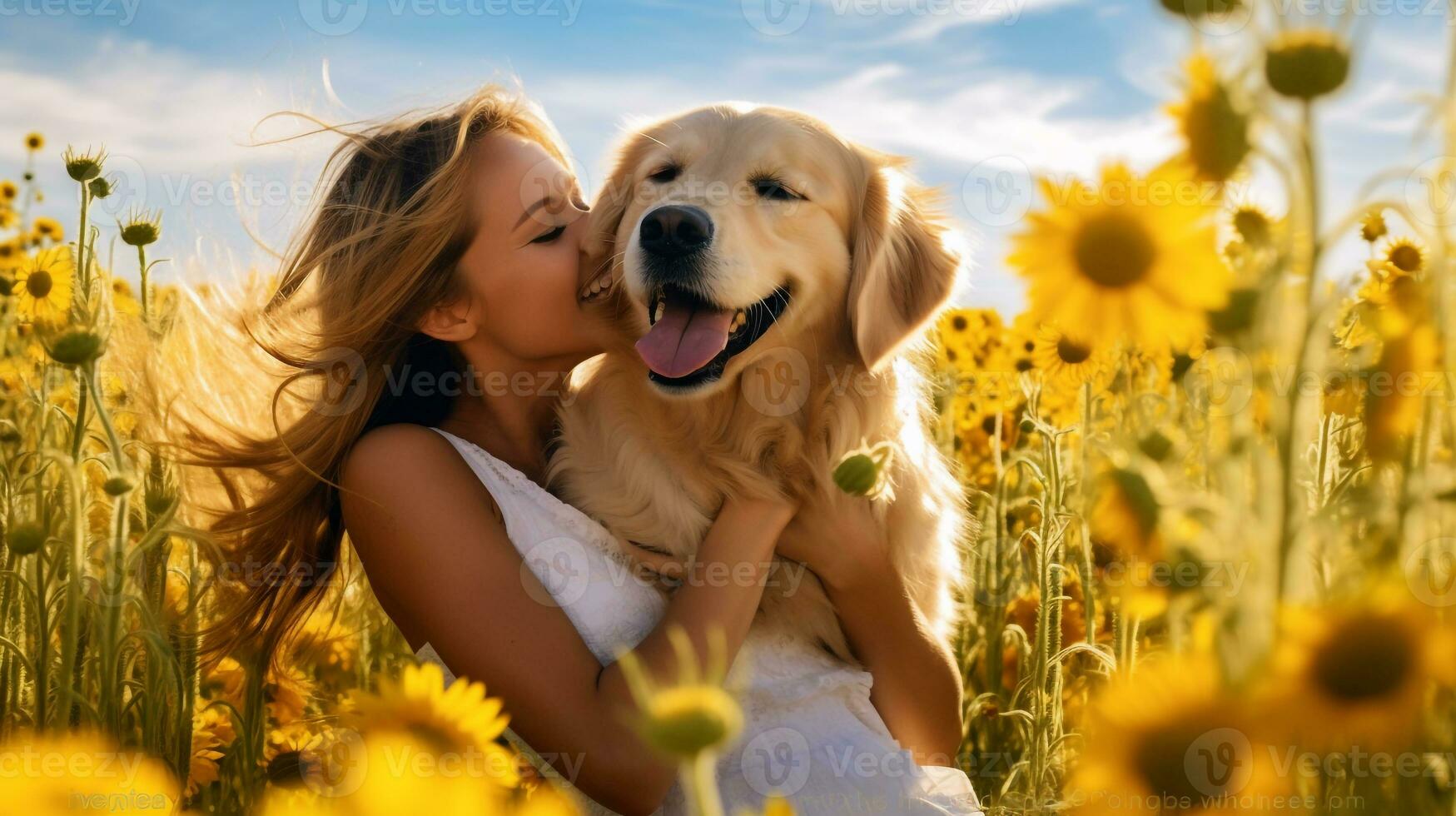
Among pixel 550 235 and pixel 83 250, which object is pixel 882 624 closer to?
pixel 550 235

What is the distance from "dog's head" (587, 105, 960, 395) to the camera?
239 centimetres

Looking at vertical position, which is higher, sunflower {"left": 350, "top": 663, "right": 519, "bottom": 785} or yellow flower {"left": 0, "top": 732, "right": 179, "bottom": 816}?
yellow flower {"left": 0, "top": 732, "right": 179, "bottom": 816}

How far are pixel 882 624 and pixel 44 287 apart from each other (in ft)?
8.74

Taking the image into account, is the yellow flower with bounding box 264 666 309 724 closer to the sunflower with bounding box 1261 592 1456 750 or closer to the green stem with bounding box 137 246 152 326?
the green stem with bounding box 137 246 152 326

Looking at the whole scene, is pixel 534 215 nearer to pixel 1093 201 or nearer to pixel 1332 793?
pixel 1093 201

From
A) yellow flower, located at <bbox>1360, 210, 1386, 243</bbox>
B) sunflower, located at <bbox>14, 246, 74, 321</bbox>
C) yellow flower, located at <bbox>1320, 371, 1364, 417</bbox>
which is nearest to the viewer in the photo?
yellow flower, located at <bbox>1320, 371, 1364, 417</bbox>

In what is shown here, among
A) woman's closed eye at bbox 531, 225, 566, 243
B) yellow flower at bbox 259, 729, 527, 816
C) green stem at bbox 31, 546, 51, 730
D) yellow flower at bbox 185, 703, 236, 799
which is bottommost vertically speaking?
yellow flower at bbox 185, 703, 236, 799

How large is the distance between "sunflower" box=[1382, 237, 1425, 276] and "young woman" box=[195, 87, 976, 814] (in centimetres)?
113

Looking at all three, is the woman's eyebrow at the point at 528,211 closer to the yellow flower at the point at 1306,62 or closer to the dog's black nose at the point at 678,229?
the dog's black nose at the point at 678,229

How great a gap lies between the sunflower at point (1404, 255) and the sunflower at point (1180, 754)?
152 centimetres

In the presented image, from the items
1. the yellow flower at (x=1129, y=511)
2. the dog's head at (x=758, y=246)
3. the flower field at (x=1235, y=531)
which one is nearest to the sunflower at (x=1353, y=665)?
the flower field at (x=1235, y=531)

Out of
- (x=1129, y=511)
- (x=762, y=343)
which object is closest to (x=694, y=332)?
(x=762, y=343)

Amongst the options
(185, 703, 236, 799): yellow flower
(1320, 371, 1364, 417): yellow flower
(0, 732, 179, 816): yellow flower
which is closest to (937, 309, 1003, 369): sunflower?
(185, 703, 236, 799): yellow flower

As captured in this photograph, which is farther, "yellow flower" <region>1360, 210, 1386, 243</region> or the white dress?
"yellow flower" <region>1360, 210, 1386, 243</region>
